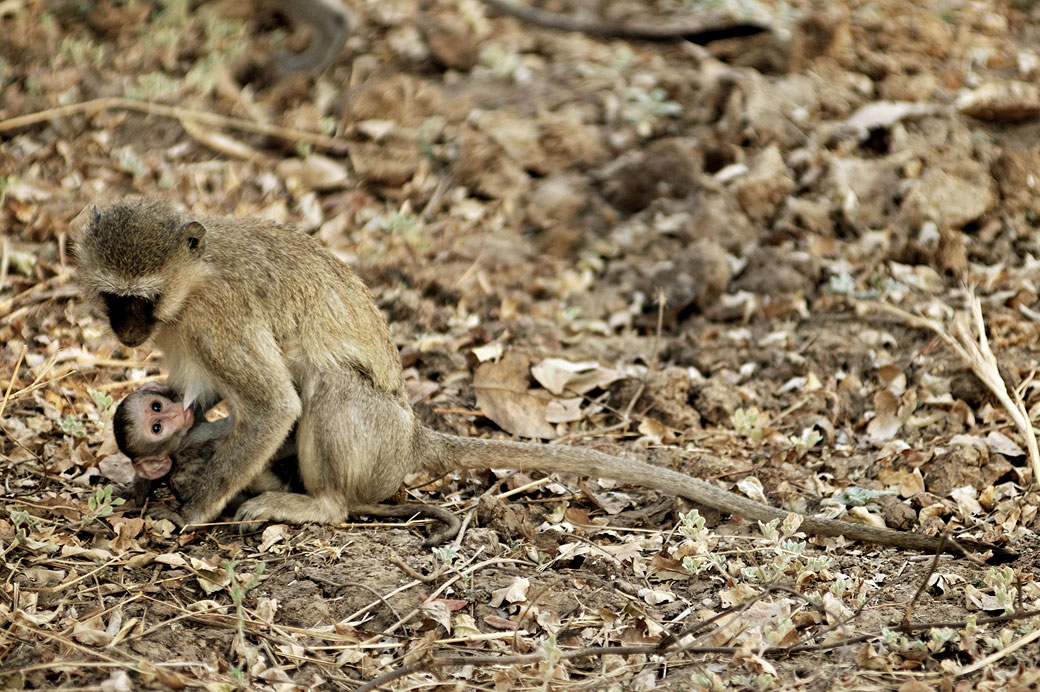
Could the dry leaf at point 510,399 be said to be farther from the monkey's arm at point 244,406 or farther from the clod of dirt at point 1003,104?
the clod of dirt at point 1003,104

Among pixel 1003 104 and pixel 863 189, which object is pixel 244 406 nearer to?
pixel 863 189

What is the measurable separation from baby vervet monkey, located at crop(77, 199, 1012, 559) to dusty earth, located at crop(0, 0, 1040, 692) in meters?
0.22

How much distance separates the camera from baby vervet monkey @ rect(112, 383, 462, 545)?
5453 mm

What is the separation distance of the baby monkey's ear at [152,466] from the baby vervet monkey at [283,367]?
0.57 feet

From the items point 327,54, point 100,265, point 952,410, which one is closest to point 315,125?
point 327,54

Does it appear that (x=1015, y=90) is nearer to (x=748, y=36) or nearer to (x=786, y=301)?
(x=748, y=36)

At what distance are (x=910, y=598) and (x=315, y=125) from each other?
6736mm

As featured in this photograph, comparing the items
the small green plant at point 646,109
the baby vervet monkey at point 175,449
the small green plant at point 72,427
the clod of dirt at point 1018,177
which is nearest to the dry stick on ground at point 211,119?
the small green plant at point 646,109

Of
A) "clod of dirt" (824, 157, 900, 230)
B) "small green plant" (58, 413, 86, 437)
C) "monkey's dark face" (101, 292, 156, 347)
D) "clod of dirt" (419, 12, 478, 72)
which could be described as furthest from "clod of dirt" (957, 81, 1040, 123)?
"small green plant" (58, 413, 86, 437)

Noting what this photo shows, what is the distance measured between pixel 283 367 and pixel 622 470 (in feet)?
6.03

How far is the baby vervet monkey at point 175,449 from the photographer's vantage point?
17.9 ft

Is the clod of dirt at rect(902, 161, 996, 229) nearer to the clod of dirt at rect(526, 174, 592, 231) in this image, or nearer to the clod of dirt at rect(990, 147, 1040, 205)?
the clod of dirt at rect(990, 147, 1040, 205)

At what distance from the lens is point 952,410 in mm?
6484

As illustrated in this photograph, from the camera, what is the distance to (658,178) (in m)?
8.98
